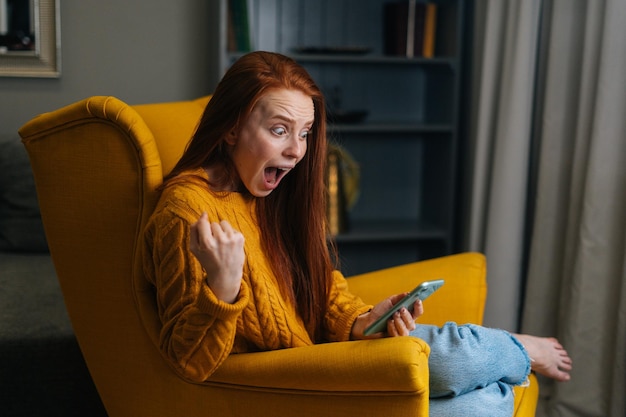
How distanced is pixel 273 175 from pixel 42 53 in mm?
1781

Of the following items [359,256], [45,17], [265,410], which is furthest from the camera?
[359,256]

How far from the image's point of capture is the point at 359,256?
10.9ft

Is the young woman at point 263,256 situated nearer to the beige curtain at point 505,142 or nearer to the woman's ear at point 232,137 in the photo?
the woman's ear at point 232,137

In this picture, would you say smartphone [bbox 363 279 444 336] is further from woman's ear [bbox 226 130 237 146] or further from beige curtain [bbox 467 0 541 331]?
beige curtain [bbox 467 0 541 331]

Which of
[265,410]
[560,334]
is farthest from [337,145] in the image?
[265,410]

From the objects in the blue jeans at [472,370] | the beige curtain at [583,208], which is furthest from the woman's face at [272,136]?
the beige curtain at [583,208]

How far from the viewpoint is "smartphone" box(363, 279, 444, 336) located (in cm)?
129

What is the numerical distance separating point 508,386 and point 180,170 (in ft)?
2.47

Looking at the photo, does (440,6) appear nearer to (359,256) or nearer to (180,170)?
(359,256)

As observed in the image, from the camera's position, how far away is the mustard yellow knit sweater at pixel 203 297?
48.4 inches

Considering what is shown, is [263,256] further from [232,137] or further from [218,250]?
[218,250]

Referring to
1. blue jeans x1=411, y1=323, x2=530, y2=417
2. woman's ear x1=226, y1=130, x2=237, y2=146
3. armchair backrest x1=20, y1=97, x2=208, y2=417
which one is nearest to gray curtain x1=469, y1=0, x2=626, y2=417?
blue jeans x1=411, y1=323, x2=530, y2=417

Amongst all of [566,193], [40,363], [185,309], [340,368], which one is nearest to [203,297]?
[185,309]

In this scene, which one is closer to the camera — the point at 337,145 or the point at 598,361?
the point at 598,361
